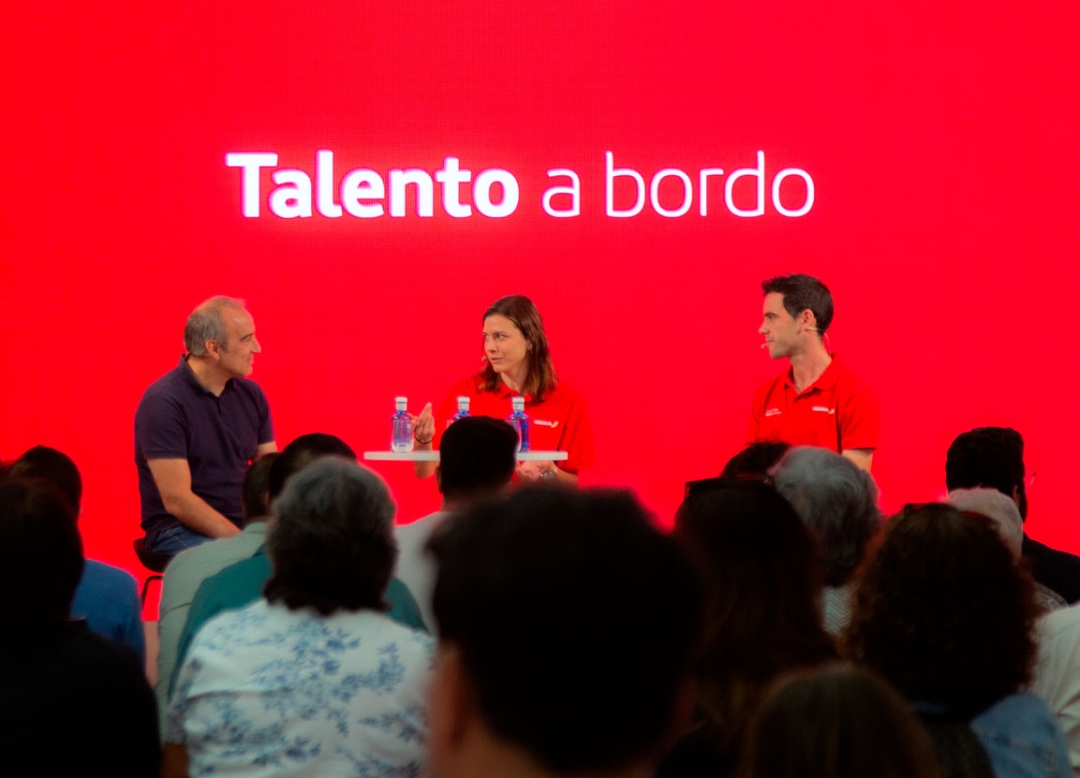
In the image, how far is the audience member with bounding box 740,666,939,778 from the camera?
3.66 ft

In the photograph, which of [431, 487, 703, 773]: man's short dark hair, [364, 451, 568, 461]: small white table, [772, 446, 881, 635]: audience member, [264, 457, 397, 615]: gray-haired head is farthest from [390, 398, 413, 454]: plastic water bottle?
[431, 487, 703, 773]: man's short dark hair

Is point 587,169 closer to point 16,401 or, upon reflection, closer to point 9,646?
point 16,401

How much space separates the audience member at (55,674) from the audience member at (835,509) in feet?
4.35

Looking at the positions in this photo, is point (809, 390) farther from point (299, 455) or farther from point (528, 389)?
point (299, 455)

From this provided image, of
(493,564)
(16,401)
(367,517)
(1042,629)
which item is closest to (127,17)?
(16,401)

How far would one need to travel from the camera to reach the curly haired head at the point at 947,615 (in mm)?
1650

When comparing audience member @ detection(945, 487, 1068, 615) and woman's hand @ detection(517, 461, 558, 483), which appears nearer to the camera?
audience member @ detection(945, 487, 1068, 615)

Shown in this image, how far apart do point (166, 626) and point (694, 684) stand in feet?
4.50

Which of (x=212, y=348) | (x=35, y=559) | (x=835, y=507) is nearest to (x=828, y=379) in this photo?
(x=835, y=507)

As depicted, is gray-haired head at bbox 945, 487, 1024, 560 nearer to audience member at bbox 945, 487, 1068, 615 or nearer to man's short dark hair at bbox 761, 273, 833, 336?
audience member at bbox 945, 487, 1068, 615

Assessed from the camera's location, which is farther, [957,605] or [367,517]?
[367,517]

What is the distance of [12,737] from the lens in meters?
1.58

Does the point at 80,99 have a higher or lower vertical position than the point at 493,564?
higher

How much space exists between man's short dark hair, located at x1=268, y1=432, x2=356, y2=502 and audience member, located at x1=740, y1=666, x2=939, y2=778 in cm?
154
